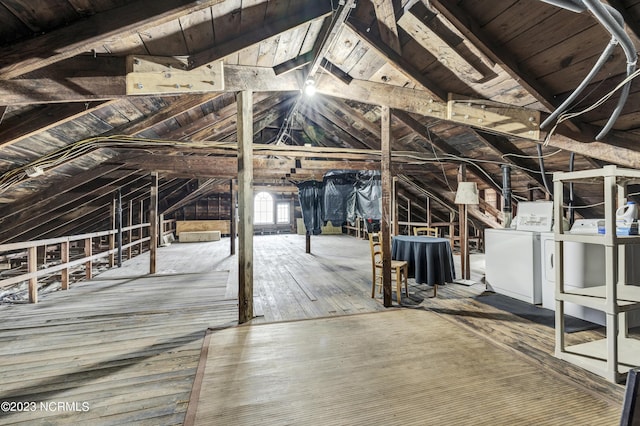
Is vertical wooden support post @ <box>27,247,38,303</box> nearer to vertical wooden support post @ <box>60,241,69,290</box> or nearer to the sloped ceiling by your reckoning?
vertical wooden support post @ <box>60,241,69,290</box>

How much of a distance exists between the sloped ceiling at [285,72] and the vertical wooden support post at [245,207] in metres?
0.25

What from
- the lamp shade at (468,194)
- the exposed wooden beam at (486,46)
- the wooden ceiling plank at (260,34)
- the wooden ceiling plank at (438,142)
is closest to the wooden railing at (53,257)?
the wooden ceiling plank at (260,34)

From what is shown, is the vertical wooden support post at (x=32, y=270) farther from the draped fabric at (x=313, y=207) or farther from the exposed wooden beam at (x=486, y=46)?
the exposed wooden beam at (x=486, y=46)

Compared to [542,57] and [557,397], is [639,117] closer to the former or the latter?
[542,57]

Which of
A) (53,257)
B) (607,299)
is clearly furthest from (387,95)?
(53,257)

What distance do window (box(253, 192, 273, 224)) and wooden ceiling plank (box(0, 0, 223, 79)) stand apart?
11.2 meters

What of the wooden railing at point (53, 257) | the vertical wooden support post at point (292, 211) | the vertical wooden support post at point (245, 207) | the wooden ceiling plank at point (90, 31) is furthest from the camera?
the vertical wooden support post at point (292, 211)

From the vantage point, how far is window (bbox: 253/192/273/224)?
1252 cm

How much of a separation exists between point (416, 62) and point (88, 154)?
4.01m

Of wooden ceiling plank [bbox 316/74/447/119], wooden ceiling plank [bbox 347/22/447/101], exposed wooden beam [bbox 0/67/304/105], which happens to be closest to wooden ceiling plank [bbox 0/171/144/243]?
exposed wooden beam [bbox 0/67/304/105]

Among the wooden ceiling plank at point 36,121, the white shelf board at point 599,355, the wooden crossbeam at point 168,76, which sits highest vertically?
the wooden crossbeam at point 168,76

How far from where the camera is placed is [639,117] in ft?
7.51

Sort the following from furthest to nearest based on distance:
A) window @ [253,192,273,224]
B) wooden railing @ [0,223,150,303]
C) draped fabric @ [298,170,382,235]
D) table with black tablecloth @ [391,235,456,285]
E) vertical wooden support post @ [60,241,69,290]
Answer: window @ [253,192,273,224] < draped fabric @ [298,170,382,235] < vertical wooden support post @ [60,241,69,290] < table with black tablecloth @ [391,235,456,285] < wooden railing @ [0,223,150,303]

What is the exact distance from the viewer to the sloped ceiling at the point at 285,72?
1404mm
